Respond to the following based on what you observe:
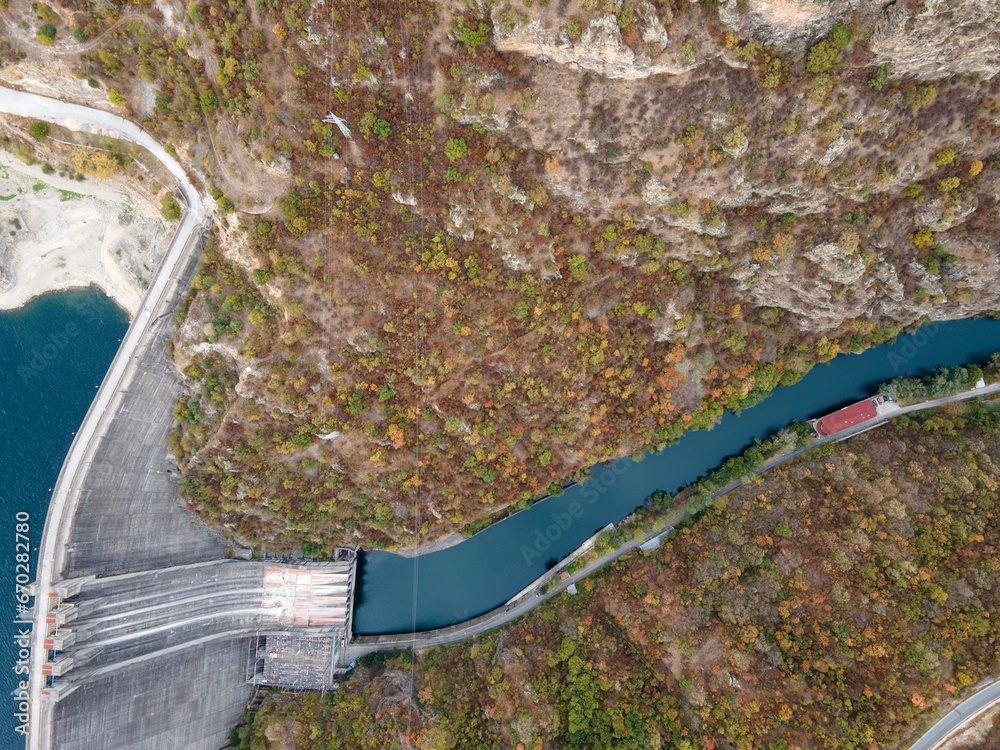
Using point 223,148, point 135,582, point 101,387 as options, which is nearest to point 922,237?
point 223,148

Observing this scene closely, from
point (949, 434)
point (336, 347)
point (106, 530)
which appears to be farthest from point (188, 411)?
point (949, 434)

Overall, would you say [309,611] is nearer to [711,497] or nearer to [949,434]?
[711,497]

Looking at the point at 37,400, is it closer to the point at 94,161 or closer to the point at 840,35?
the point at 94,161

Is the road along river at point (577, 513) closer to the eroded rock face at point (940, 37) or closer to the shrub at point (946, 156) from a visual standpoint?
the shrub at point (946, 156)

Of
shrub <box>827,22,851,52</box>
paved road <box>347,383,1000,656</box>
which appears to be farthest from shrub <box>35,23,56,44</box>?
paved road <box>347,383,1000,656</box>

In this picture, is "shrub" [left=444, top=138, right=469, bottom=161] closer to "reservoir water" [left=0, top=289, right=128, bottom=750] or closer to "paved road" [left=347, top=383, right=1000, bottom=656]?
"reservoir water" [left=0, top=289, right=128, bottom=750]

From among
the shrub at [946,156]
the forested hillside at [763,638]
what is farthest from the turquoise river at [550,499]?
the shrub at [946,156]
